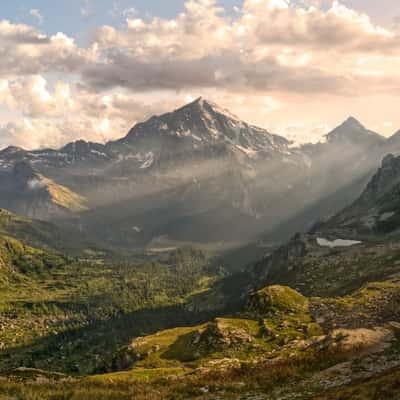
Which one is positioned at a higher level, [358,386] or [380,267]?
[358,386]

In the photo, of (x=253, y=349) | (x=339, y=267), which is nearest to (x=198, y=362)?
(x=253, y=349)

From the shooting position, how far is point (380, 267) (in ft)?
551

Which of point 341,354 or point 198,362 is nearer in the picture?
point 341,354

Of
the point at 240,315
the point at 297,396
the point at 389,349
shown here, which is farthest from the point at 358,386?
the point at 240,315

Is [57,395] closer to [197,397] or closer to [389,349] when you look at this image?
[197,397]

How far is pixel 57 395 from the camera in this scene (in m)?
54.3

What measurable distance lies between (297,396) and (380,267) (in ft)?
440

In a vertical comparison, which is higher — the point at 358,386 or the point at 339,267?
the point at 358,386

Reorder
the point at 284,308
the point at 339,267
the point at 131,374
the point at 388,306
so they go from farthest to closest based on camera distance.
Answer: the point at 339,267, the point at 284,308, the point at 388,306, the point at 131,374

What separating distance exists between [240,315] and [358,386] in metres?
62.2

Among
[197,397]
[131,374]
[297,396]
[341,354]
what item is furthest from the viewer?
[131,374]

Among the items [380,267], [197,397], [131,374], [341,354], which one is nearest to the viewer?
[197,397]

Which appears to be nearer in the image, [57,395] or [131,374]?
[57,395]

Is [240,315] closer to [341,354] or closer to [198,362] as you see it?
[198,362]
